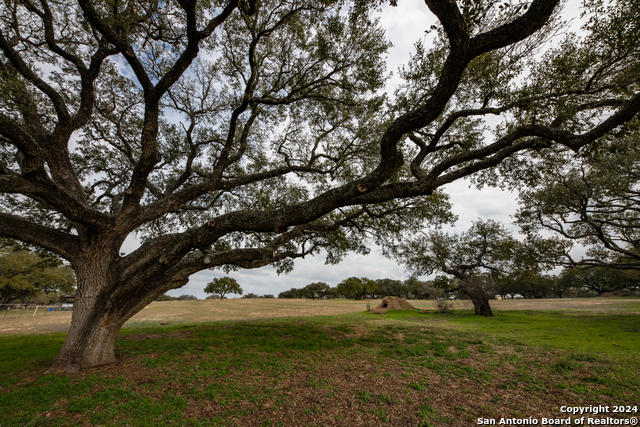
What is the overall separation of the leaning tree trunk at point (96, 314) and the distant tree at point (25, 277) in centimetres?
3817

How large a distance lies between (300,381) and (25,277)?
54.1 meters

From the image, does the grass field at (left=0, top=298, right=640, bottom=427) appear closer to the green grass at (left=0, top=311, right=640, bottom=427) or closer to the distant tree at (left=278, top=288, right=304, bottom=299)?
the green grass at (left=0, top=311, right=640, bottom=427)

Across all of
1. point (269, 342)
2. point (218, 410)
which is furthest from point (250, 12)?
point (269, 342)

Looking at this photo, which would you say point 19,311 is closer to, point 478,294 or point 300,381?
point 300,381

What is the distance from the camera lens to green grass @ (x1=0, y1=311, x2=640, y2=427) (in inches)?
162

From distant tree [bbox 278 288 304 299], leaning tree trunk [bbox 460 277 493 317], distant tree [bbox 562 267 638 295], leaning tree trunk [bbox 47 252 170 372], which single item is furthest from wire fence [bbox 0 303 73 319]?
distant tree [bbox 562 267 638 295]

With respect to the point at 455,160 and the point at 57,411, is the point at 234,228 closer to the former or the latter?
the point at 57,411

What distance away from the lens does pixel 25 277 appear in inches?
1451

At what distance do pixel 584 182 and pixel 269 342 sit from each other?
20101 mm

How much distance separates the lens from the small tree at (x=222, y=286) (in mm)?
59062

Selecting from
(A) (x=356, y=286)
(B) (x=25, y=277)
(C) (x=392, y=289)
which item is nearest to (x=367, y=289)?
(A) (x=356, y=286)

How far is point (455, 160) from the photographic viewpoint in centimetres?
621

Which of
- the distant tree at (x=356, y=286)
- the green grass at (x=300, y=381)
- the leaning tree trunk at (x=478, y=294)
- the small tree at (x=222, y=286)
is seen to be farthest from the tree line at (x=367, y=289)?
the green grass at (x=300, y=381)

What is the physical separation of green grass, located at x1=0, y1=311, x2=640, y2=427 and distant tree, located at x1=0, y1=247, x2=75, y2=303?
39.5 meters
